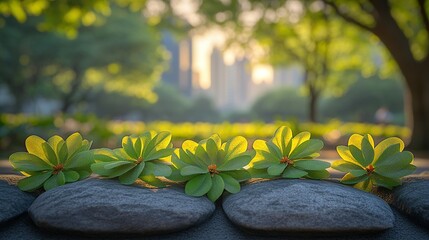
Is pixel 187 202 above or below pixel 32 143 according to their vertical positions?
below

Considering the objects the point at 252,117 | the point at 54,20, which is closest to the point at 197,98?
the point at 252,117

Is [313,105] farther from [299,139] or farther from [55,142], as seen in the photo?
[55,142]

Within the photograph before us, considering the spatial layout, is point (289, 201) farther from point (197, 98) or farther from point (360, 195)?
point (197, 98)

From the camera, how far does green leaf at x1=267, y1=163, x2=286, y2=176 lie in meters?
1.43

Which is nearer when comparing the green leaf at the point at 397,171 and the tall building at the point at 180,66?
the green leaf at the point at 397,171

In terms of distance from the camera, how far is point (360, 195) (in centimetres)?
137

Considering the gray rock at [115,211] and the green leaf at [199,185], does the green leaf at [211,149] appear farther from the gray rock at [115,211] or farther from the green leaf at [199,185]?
the gray rock at [115,211]

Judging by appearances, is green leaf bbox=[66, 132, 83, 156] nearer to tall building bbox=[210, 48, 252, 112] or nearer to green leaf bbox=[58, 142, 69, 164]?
green leaf bbox=[58, 142, 69, 164]

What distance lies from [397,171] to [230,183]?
1.78 ft

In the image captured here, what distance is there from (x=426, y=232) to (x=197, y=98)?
187 feet

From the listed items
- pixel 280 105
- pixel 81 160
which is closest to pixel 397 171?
pixel 81 160

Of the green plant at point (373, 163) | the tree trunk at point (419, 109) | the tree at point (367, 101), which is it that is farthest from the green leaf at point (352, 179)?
the tree at point (367, 101)

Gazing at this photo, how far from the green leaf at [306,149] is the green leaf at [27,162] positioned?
2.71ft

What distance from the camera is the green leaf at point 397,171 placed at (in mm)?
1449
